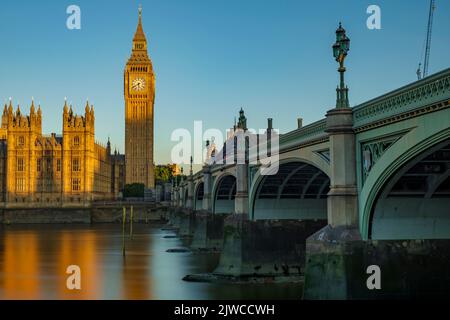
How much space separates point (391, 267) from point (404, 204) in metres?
2.30

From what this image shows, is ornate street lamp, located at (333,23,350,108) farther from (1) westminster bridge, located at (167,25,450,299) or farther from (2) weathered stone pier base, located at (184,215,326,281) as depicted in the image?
(2) weathered stone pier base, located at (184,215,326,281)

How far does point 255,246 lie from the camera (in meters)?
36.8

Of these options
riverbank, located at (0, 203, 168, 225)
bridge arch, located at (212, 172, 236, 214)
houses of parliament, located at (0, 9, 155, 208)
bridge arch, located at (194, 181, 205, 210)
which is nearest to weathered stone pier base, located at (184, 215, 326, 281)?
bridge arch, located at (212, 172, 236, 214)

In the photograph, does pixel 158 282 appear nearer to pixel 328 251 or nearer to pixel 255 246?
pixel 255 246

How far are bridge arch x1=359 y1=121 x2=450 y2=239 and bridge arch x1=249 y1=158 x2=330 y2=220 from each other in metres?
14.3

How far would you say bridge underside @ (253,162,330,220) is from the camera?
36.8 metres

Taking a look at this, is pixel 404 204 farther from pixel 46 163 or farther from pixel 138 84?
pixel 138 84

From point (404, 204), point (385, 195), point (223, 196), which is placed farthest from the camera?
point (223, 196)

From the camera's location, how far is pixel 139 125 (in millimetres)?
171500

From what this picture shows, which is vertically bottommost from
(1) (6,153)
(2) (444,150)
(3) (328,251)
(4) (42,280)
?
(4) (42,280)

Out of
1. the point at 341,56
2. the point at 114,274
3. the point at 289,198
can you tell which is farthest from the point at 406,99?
the point at 114,274

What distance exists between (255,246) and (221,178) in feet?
46.3
